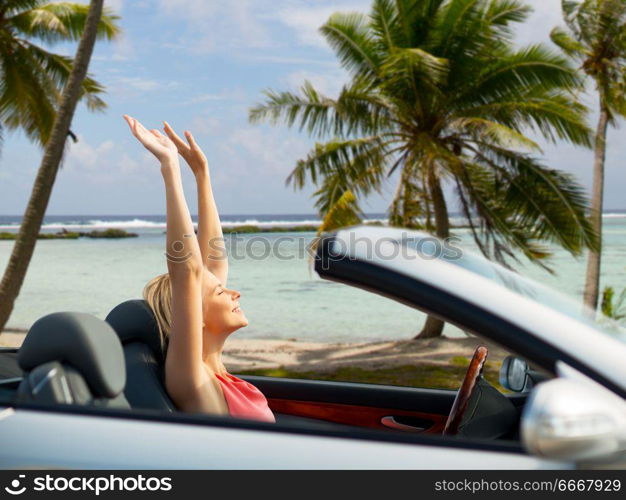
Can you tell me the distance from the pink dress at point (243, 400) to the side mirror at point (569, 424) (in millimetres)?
990

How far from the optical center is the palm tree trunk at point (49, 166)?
9672mm

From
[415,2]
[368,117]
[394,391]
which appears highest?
[415,2]

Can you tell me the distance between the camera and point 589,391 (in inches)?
60.1

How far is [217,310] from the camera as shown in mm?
2381

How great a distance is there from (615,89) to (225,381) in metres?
14.3

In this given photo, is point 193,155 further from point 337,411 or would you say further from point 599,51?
point 599,51

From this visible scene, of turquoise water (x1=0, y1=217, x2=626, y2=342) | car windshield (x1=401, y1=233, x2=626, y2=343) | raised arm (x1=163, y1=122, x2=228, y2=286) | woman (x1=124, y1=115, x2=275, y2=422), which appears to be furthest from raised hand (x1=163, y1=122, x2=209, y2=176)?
turquoise water (x1=0, y1=217, x2=626, y2=342)

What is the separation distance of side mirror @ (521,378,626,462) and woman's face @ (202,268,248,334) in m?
1.12

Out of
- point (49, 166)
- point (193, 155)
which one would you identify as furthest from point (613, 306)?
point (193, 155)

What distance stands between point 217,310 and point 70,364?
0.59 m

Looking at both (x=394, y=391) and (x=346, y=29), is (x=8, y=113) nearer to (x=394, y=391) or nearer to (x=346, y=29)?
(x=346, y=29)

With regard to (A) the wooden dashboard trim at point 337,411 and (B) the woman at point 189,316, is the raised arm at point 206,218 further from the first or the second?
(A) the wooden dashboard trim at point 337,411

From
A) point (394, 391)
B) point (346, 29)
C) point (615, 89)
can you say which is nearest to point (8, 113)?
point (346, 29)
